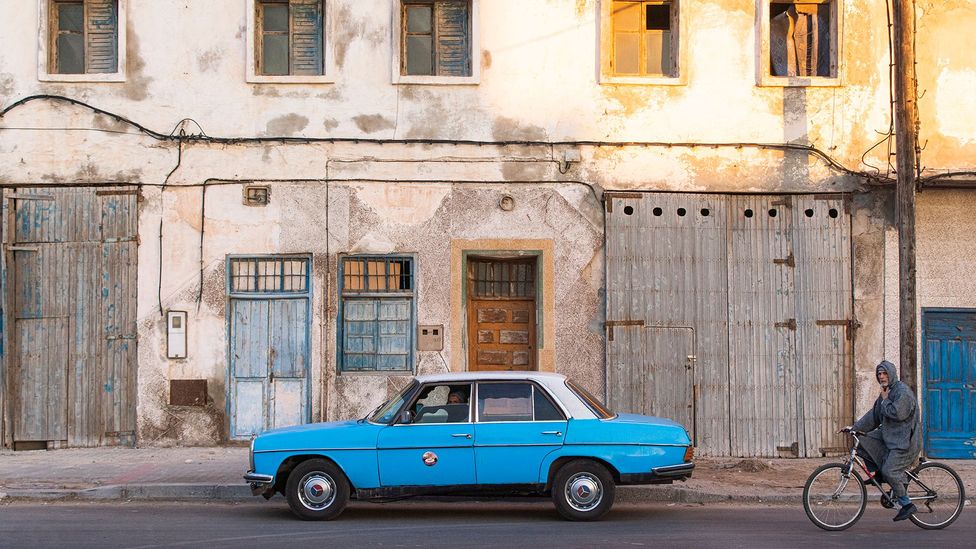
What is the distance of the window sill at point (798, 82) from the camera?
53.8ft

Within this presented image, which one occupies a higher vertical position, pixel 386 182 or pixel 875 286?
pixel 386 182

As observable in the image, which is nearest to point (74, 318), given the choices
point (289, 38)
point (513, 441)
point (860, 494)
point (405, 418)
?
point (289, 38)

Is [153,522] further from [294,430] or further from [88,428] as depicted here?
[88,428]

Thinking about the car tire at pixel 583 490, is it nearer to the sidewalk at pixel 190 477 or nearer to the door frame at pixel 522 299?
the sidewalk at pixel 190 477

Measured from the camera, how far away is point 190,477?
13773mm

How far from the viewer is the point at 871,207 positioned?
1639 cm

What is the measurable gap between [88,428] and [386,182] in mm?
5219

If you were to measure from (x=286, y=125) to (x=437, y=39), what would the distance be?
7.81 feet

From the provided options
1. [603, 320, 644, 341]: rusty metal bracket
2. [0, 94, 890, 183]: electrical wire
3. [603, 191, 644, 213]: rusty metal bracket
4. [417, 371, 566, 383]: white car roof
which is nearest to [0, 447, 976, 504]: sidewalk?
[603, 320, 644, 341]: rusty metal bracket

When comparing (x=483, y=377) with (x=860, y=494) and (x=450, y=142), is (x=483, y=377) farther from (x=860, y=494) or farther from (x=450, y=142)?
(x=450, y=142)

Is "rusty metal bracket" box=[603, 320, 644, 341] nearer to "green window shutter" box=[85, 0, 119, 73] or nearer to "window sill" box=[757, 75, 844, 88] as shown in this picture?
"window sill" box=[757, 75, 844, 88]

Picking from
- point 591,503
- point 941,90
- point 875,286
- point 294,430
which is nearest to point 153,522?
point 294,430

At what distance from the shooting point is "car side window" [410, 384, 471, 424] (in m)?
11.4

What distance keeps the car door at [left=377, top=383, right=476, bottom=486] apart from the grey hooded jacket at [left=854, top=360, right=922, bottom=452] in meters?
3.80
